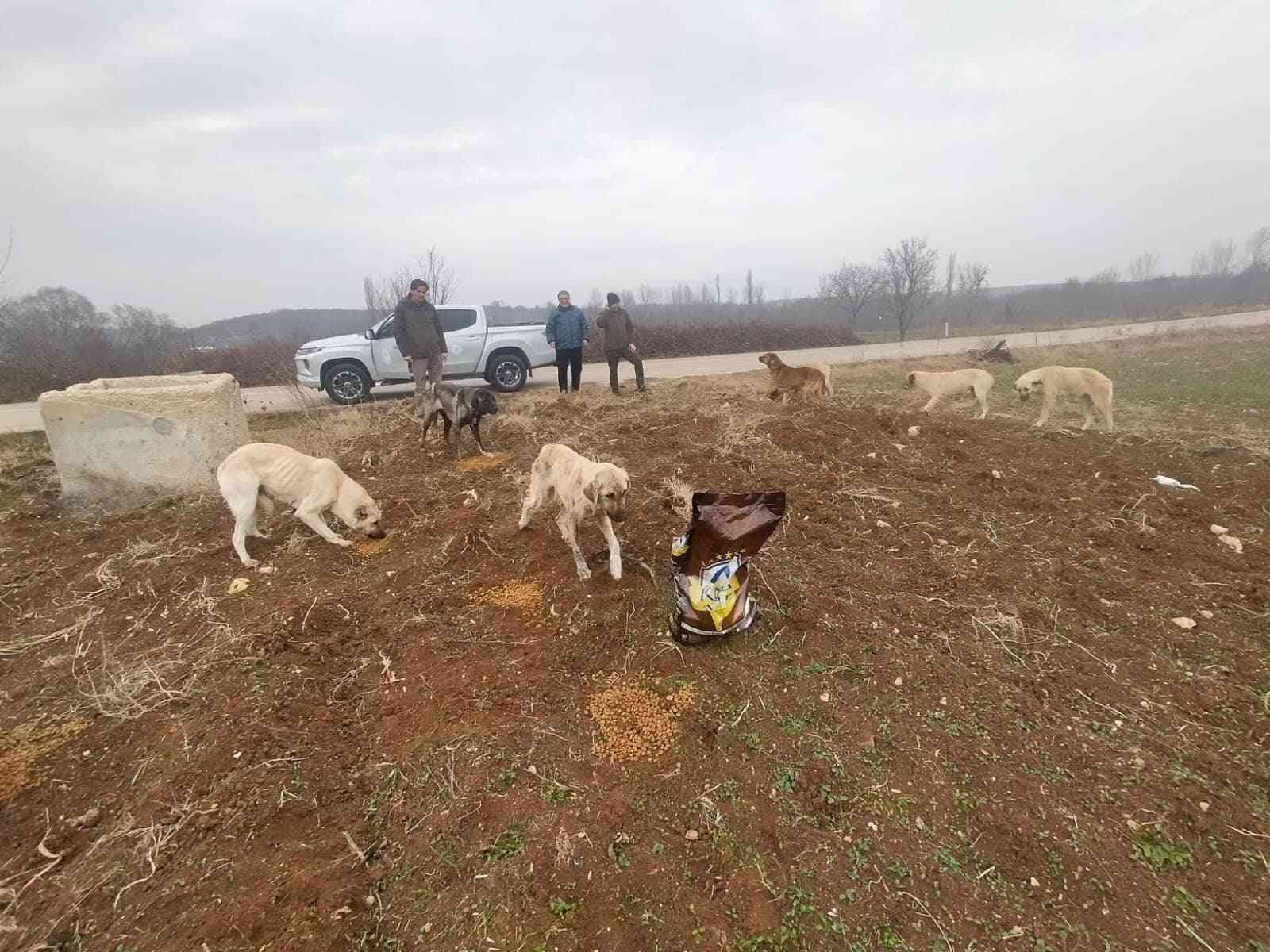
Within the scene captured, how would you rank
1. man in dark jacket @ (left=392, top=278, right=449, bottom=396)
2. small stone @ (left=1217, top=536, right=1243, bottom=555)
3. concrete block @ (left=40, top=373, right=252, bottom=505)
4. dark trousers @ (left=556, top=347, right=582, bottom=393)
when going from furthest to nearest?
dark trousers @ (left=556, top=347, right=582, bottom=393) → man in dark jacket @ (left=392, top=278, right=449, bottom=396) → concrete block @ (left=40, top=373, right=252, bottom=505) → small stone @ (left=1217, top=536, right=1243, bottom=555)

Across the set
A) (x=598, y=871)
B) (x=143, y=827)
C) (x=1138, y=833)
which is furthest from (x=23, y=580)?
(x=1138, y=833)

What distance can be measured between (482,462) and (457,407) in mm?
861

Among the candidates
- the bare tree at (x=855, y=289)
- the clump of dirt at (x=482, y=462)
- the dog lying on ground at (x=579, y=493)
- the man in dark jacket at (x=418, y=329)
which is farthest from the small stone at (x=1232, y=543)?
the bare tree at (x=855, y=289)

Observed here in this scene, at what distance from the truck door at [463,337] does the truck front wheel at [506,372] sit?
0.44 metres

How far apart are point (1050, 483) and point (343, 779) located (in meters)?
6.65

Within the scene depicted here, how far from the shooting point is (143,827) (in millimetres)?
2385

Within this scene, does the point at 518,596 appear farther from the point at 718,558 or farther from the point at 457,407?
the point at 457,407

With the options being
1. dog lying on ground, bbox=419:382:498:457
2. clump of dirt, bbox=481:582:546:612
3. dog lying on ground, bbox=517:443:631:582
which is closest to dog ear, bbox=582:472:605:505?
dog lying on ground, bbox=517:443:631:582

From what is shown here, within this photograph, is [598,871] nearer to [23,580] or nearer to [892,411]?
[23,580]

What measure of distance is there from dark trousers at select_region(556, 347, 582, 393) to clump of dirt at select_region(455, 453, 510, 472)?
4.11 m

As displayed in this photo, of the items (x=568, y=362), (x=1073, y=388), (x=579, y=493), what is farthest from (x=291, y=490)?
(x=1073, y=388)

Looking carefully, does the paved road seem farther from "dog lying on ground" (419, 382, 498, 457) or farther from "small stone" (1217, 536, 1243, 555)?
"small stone" (1217, 536, 1243, 555)

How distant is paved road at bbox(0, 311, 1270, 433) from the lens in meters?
11.8

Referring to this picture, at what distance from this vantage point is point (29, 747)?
2916 millimetres
